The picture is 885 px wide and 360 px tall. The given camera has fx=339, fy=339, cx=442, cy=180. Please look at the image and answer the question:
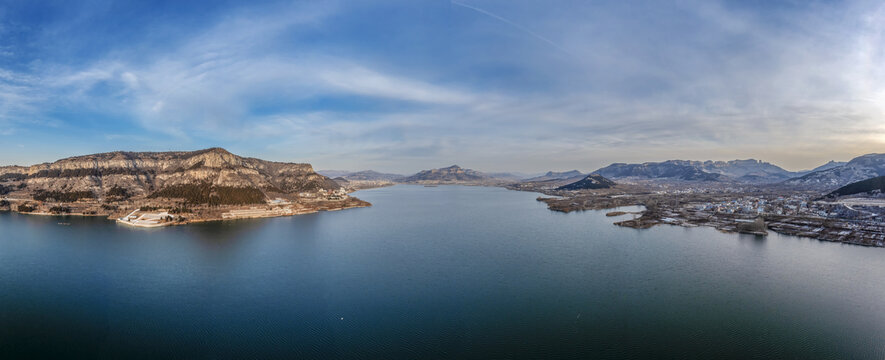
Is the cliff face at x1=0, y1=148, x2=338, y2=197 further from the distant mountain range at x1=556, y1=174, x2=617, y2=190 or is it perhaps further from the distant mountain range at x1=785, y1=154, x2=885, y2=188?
the distant mountain range at x1=785, y1=154, x2=885, y2=188

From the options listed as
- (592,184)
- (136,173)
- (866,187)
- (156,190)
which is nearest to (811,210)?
(866,187)

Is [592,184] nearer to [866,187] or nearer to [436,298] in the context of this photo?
[866,187]

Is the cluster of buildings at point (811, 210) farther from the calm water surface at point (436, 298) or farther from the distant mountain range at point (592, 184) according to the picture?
the distant mountain range at point (592, 184)

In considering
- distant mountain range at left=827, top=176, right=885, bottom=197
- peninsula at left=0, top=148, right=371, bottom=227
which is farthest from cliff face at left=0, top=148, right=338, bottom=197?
distant mountain range at left=827, top=176, right=885, bottom=197

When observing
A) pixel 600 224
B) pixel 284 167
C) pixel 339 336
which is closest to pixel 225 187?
pixel 284 167

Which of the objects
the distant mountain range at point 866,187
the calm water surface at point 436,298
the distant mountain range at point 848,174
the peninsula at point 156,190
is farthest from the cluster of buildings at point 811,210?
the distant mountain range at point 848,174

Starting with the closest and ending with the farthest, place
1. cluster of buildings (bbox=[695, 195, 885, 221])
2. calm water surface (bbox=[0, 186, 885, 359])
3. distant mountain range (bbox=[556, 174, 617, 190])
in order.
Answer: calm water surface (bbox=[0, 186, 885, 359]) → cluster of buildings (bbox=[695, 195, 885, 221]) → distant mountain range (bbox=[556, 174, 617, 190])


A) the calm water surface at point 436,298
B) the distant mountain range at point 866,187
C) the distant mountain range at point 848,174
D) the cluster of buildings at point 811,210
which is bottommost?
the calm water surface at point 436,298
